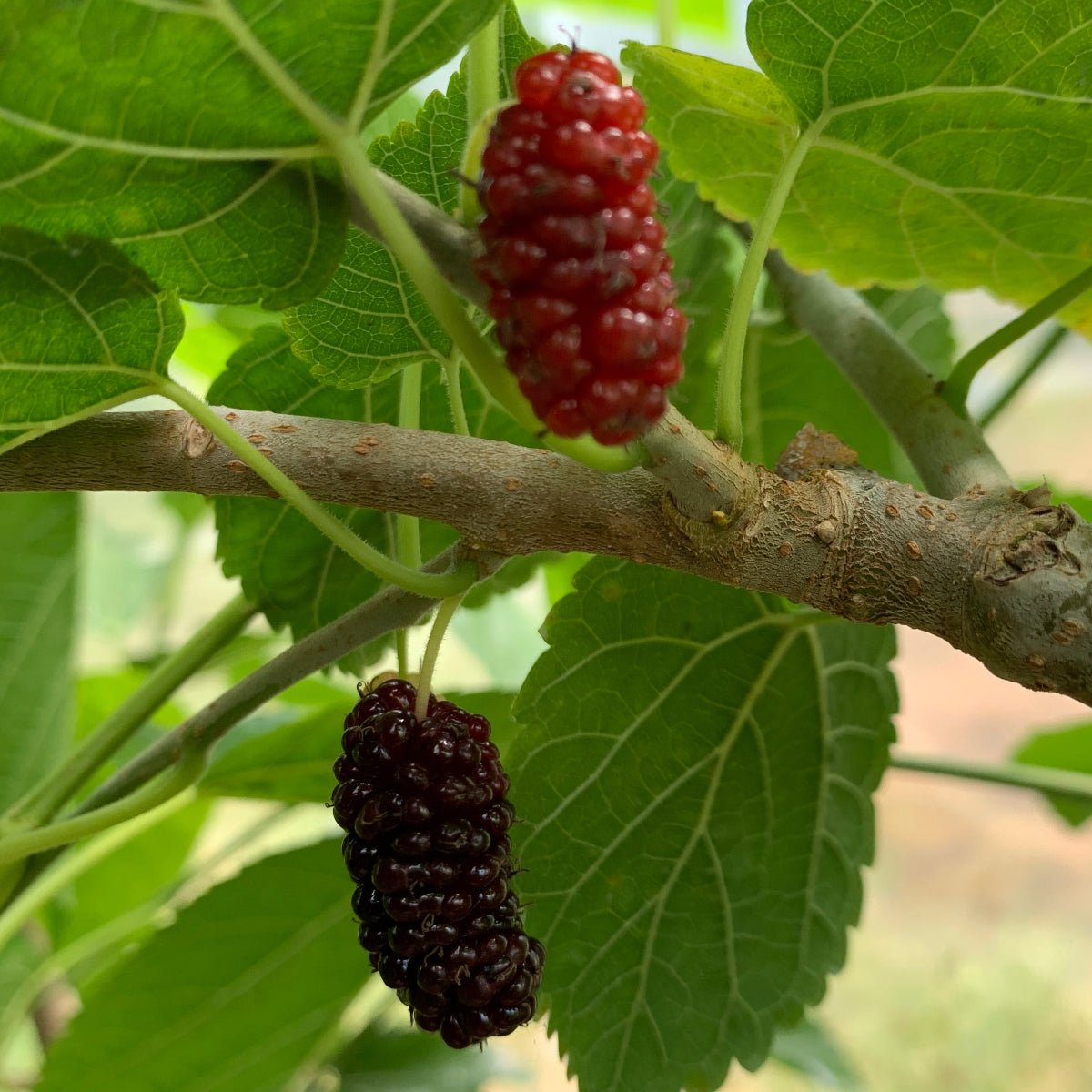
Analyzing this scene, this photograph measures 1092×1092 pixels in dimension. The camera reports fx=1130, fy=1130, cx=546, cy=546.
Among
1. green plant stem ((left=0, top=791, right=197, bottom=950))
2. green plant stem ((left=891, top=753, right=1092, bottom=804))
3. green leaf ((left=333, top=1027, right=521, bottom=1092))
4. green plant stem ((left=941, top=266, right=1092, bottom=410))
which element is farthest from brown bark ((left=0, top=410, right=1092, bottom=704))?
green leaf ((left=333, top=1027, right=521, bottom=1092))

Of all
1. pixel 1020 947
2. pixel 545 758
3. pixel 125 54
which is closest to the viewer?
pixel 125 54

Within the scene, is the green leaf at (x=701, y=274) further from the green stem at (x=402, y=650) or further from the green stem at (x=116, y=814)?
the green stem at (x=116, y=814)

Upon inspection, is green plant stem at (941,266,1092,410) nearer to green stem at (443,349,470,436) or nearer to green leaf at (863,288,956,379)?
green stem at (443,349,470,436)

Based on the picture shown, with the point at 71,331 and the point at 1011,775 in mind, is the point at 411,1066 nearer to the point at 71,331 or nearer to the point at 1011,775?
the point at 1011,775

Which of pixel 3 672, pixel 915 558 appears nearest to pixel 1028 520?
pixel 915 558

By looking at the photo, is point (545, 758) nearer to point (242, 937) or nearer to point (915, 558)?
point (915, 558)

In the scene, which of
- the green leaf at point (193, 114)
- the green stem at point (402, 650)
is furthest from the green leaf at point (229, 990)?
the green leaf at point (193, 114)

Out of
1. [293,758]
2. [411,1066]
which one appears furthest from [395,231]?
[411,1066]
